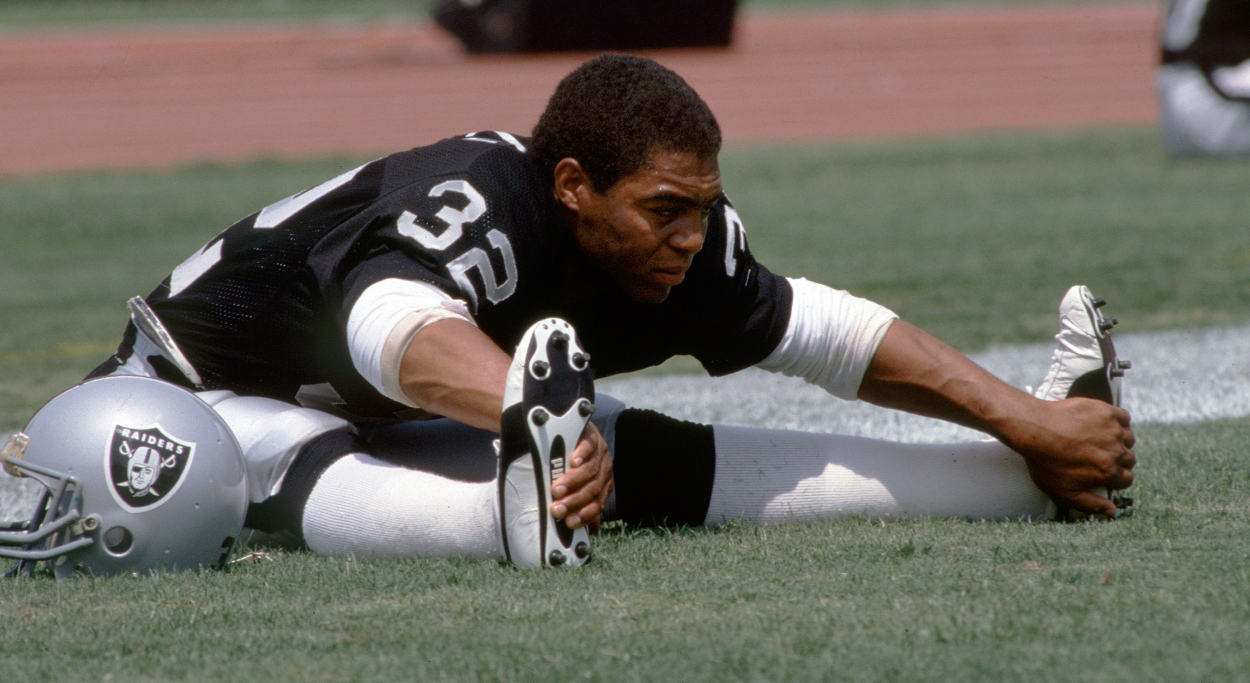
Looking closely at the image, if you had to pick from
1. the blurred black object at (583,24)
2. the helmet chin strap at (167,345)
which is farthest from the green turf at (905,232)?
the blurred black object at (583,24)

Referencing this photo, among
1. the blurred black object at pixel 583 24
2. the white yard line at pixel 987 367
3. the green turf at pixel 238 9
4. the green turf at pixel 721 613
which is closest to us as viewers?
the green turf at pixel 721 613

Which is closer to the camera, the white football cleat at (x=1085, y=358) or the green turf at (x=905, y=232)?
the white football cleat at (x=1085, y=358)

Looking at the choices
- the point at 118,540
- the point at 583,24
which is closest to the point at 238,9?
the point at 583,24

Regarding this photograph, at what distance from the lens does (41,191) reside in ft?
34.4

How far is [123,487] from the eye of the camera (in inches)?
92.7

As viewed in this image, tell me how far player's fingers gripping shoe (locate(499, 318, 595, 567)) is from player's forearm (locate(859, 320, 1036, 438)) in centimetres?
73

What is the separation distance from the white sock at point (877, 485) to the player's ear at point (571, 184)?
558 millimetres

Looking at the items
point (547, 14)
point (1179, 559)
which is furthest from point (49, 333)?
point (547, 14)

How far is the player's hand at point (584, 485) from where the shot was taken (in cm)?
222

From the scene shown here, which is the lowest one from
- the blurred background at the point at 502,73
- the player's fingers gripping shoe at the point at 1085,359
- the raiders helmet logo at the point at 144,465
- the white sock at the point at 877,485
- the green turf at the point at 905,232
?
the blurred background at the point at 502,73

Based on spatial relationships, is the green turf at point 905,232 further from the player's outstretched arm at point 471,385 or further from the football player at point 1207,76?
the player's outstretched arm at point 471,385

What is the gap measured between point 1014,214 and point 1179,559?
609 centimetres

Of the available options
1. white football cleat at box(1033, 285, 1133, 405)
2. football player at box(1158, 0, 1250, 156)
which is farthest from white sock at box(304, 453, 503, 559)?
football player at box(1158, 0, 1250, 156)

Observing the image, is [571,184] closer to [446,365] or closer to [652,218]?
[652,218]
